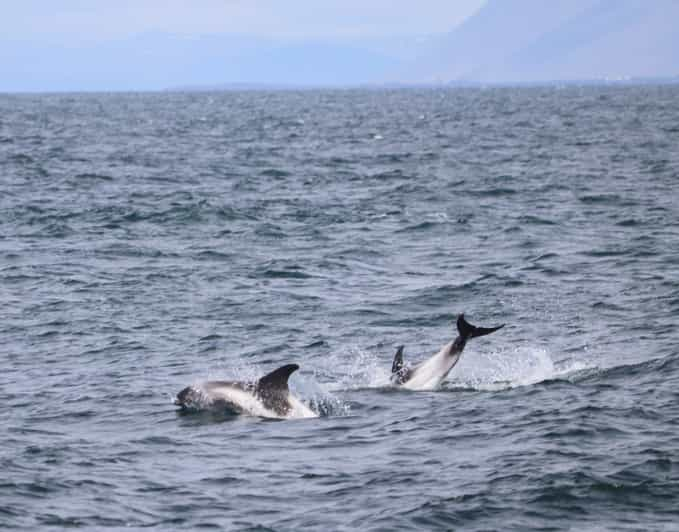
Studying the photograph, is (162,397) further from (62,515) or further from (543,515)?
(543,515)

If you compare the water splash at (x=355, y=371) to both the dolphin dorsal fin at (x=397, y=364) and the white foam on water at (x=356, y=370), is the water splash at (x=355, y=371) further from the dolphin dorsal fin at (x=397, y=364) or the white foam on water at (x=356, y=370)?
the dolphin dorsal fin at (x=397, y=364)

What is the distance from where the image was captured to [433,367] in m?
19.7

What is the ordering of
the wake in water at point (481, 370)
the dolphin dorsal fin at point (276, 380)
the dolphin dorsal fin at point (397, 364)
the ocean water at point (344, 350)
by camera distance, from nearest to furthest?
the ocean water at point (344, 350)
the dolphin dorsal fin at point (276, 380)
the dolphin dorsal fin at point (397, 364)
the wake in water at point (481, 370)

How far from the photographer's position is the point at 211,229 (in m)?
36.7

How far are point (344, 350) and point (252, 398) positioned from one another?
4056mm

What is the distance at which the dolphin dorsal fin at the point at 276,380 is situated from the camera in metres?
18.0

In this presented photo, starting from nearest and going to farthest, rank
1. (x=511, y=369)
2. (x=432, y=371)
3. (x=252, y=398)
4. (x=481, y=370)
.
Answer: (x=252, y=398)
(x=432, y=371)
(x=511, y=369)
(x=481, y=370)

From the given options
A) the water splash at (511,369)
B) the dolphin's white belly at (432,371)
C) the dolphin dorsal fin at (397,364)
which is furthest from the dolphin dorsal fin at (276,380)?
the water splash at (511,369)

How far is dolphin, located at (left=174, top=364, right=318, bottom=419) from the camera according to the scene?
1798cm

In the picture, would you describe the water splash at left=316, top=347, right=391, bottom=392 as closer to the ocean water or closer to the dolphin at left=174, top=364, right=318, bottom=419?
the ocean water

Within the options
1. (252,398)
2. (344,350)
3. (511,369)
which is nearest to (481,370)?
(511,369)

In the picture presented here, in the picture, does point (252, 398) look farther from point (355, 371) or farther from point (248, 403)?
point (355, 371)

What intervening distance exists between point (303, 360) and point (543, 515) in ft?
27.8

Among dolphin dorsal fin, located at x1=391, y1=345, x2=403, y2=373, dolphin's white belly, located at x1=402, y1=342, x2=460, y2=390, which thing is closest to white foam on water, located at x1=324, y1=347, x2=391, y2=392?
dolphin dorsal fin, located at x1=391, y1=345, x2=403, y2=373
